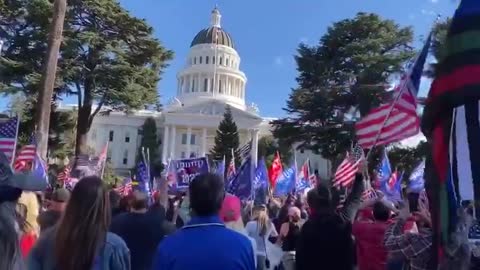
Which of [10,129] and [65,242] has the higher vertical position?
[10,129]

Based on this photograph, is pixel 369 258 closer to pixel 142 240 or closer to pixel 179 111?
pixel 142 240

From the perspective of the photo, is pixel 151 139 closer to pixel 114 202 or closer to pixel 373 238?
pixel 114 202

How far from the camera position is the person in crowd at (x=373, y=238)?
4914 millimetres

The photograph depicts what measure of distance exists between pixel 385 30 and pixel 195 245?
118 ft

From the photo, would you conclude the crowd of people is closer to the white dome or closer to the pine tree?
the pine tree

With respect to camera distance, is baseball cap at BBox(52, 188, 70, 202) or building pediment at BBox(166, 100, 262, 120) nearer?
baseball cap at BBox(52, 188, 70, 202)

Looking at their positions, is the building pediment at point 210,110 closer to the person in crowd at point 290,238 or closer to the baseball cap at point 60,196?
the person in crowd at point 290,238

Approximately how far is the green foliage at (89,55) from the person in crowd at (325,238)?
70.9ft

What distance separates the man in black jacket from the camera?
4.50 m

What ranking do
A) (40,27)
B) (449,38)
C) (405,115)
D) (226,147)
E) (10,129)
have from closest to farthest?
1. (449,38)
2. (405,115)
3. (10,129)
4. (40,27)
5. (226,147)

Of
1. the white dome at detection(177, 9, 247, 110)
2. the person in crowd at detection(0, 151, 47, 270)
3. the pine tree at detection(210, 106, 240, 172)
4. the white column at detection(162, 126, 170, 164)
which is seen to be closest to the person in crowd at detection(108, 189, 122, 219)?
the person in crowd at detection(0, 151, 47, 270)

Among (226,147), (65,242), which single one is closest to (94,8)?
(65,242)

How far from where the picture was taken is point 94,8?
87.5 ft

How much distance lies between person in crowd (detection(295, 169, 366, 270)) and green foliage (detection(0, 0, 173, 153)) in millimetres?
21612
